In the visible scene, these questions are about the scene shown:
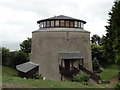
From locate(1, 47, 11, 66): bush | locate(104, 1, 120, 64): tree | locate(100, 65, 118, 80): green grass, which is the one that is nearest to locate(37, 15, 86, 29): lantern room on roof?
locate(104, 1, 120, 64): tree

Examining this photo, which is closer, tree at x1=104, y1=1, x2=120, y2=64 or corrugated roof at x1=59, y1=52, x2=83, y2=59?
tree at x1=104, y1=1, x2=120, y2=64

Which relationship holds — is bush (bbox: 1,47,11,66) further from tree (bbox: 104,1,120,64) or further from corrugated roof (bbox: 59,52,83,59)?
tree (bbox: 104,1,120,64)

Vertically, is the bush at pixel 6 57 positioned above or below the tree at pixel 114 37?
below

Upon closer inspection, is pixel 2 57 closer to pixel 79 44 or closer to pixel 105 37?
pixel 79 44

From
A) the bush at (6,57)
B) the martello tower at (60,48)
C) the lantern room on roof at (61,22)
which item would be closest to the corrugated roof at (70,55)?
the martello tower at (60,48)

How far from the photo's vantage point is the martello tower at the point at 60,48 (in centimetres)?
2336

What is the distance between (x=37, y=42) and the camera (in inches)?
982

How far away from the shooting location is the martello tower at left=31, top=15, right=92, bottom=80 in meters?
23.4

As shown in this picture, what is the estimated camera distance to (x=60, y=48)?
23609 mm

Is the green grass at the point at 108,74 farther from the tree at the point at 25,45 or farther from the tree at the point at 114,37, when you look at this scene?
the tree at the point at 25,45

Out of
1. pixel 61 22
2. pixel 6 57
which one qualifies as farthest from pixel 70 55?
pixel 6 57

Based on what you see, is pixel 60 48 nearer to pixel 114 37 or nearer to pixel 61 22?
pixel 61 22

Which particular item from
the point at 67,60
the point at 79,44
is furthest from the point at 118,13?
the point at 67,60

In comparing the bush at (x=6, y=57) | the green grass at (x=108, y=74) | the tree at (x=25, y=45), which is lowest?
the green grass at (x=108, y=74)
